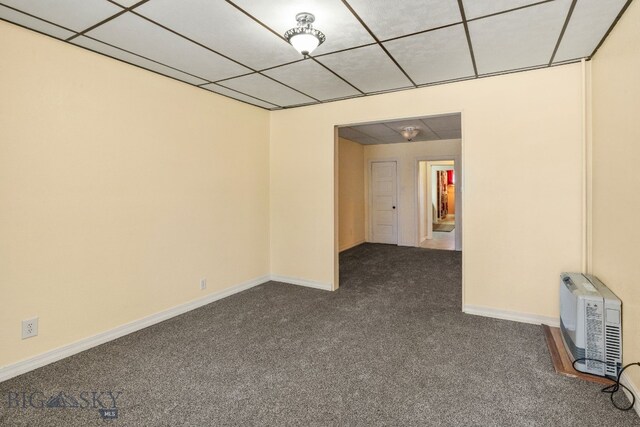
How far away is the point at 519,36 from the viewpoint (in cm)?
253

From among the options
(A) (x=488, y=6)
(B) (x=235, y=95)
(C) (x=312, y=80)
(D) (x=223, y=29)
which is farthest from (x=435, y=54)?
(B) (x=235, y=95)

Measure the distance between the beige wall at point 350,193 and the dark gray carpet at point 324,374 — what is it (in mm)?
3803

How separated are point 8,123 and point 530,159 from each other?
4517 millimetres

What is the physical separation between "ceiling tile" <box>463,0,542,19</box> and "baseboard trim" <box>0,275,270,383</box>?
3.84 meters

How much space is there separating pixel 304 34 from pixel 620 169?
2411mm

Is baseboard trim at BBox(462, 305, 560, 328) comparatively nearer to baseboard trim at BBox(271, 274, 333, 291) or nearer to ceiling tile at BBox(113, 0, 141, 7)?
baseboard trim at BBox(271, 274, 333, 291)

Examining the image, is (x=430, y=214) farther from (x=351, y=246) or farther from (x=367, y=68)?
(x=367, y=68)

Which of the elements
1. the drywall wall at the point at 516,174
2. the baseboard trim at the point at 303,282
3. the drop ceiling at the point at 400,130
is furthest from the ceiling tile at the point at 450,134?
the baseboard trim at the point at 303,282

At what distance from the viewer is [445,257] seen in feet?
21.8

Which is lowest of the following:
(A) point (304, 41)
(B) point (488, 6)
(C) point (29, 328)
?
(C) point (29, 328)

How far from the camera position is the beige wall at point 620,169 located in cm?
204

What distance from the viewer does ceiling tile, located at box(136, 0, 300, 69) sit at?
2.12 meters

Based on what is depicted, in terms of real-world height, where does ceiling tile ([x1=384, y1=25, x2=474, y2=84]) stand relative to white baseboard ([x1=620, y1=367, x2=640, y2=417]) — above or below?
above

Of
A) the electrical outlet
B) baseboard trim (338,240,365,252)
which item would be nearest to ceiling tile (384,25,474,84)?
the electrical outlet
